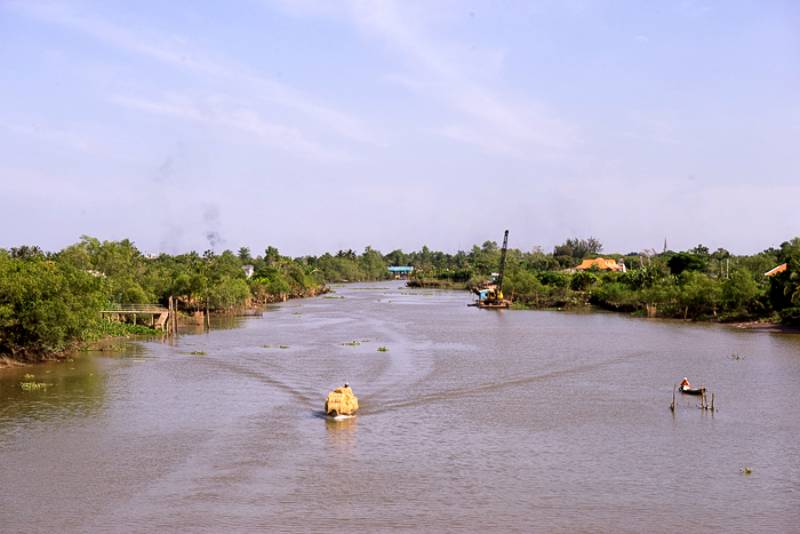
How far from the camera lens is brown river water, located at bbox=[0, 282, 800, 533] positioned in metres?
18.0

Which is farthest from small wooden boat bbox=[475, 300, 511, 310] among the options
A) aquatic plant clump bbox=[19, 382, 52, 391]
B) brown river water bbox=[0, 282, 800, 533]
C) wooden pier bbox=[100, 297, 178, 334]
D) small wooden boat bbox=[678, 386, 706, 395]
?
aquatic plant clump bbox=[19, 382, 52, 391]

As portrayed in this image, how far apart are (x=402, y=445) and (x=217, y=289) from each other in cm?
5646

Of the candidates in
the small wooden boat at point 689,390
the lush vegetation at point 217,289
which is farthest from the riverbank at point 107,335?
the small wooden boat at point 689,390

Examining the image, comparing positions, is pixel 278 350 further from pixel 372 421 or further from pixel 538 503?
pixel 538 503

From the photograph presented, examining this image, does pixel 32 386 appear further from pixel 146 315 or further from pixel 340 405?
pixel 146 315

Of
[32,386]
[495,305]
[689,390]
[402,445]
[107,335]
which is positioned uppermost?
[495,305]

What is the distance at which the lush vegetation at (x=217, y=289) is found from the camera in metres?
38.0

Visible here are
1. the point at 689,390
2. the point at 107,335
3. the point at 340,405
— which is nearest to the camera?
the point at 340,405

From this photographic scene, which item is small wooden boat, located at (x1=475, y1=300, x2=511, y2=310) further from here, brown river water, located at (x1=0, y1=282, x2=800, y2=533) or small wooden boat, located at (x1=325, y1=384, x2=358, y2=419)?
small wooden boat, located at (x1=325, y1=384, x2=358, y2=419)

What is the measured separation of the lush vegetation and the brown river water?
255cm

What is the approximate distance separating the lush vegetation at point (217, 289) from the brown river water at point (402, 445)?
8.35ft

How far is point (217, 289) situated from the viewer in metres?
77.4

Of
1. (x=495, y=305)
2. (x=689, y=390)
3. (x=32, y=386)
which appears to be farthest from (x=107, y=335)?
(x=495, y=305)

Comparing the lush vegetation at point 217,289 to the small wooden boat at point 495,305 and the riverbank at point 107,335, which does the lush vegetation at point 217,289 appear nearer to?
the riverbank at point 107,335
